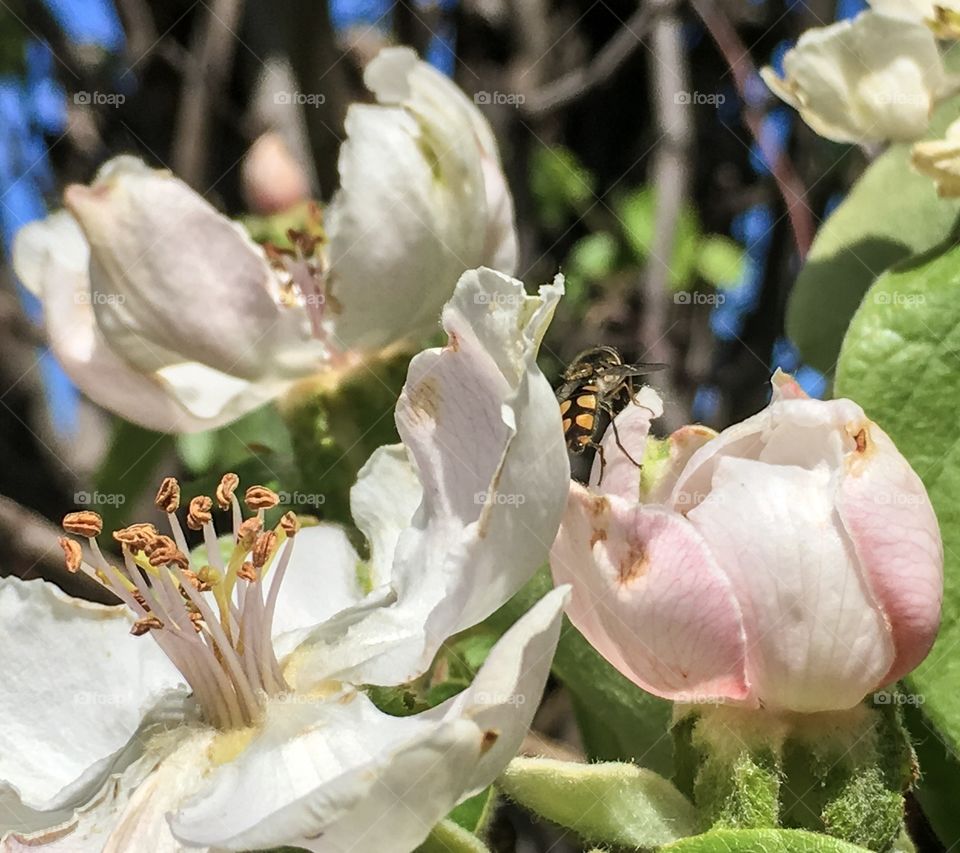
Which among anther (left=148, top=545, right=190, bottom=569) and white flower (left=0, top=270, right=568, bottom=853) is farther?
anther (left=148, top=545, right=190, bottom=569)

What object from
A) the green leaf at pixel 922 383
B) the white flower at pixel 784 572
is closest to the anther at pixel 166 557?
the white flower at pixel 784 572

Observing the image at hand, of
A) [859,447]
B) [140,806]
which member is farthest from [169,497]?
[859,447]

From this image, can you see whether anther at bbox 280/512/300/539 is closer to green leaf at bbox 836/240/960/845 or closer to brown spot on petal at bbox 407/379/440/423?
brown spot on petal at bbox 407/379/440/423

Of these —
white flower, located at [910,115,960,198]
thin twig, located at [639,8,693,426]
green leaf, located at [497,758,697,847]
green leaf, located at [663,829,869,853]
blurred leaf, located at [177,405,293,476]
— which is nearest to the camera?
green leaf, located at [663,829,869,853]

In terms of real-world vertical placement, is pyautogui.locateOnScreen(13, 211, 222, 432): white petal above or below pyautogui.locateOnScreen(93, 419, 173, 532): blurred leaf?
above

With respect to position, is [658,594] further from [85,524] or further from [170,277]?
[170,277]

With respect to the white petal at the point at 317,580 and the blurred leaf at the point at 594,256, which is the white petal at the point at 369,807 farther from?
the blurred leaf at the point at 594,256

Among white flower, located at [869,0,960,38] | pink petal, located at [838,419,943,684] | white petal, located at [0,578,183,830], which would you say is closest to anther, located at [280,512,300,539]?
white petal, located at [0,578,183,830]
